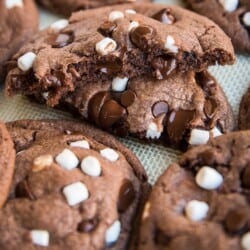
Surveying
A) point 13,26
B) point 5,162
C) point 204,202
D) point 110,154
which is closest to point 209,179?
point 204,202

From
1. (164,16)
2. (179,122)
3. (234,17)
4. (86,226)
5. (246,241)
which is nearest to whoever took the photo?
(246,241)

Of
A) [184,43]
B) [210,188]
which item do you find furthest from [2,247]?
[184,43]

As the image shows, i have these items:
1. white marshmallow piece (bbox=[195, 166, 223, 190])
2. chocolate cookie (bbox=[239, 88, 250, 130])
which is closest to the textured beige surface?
chocolate cookie (bbox=[239, 88, 250, 130])

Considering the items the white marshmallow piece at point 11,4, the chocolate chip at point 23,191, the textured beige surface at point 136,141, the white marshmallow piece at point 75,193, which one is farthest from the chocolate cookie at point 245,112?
the white marshmallow piece at point 11,4

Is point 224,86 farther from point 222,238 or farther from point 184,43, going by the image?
point 222,238

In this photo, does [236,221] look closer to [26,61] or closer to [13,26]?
[26,61]

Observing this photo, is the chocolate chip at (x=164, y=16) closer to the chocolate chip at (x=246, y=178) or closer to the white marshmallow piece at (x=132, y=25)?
the white marshmallow piece at (x=132, y=25)
